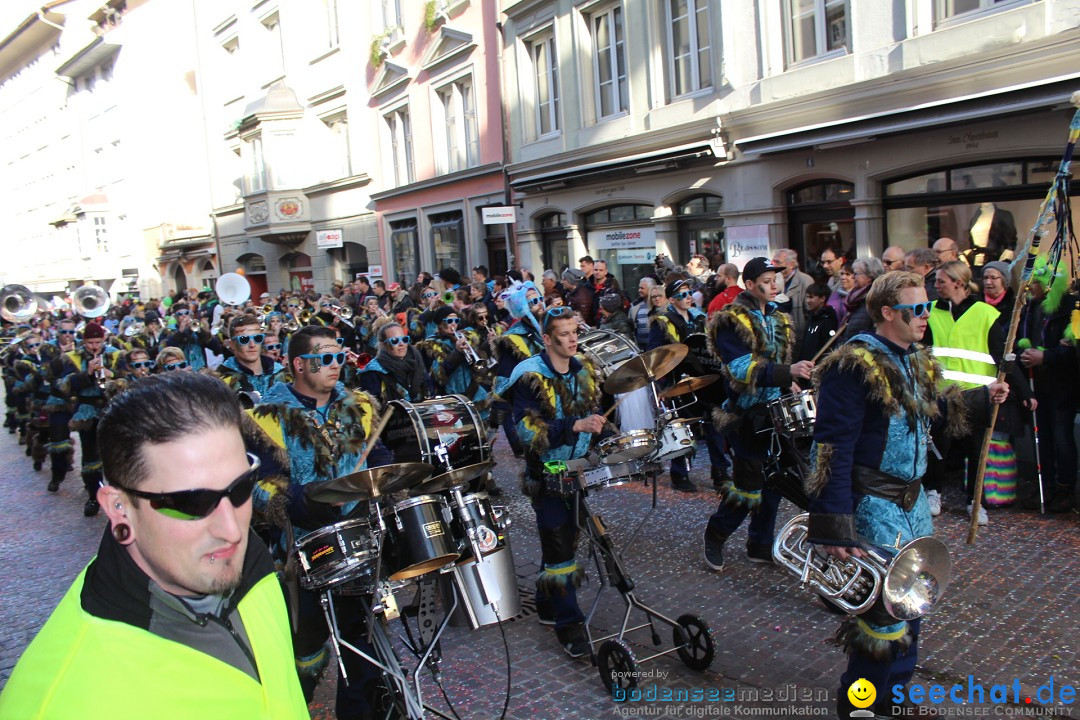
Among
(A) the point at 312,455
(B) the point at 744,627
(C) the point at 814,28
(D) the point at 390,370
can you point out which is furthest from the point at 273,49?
(B) the point at 744,627

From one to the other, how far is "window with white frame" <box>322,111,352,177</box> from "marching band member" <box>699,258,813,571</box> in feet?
79.8

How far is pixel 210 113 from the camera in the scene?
116 ft

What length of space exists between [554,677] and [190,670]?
374cm

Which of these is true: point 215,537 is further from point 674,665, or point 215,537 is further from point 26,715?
point 674,665

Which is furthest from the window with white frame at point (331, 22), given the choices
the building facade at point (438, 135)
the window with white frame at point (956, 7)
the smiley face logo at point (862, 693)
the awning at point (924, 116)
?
the smiley face logo at point (862, 693)

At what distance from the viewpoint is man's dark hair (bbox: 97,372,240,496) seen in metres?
1.63

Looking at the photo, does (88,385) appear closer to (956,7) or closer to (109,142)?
(956,7)

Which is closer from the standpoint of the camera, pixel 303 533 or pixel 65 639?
pixel 65 639

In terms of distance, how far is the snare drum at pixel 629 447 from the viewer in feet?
15.4

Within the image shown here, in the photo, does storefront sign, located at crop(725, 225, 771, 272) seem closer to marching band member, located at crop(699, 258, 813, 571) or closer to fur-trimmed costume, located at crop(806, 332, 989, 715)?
marching band member, located at crop(699, 258, 813, 571)

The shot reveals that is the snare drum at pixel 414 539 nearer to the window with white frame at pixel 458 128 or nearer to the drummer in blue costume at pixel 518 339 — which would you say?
the drummer in blue costume at pixel 518 339

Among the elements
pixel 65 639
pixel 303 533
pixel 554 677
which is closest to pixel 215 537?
pixel 65 639

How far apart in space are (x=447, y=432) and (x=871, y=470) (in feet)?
7.72

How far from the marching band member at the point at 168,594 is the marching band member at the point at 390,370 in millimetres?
6327
